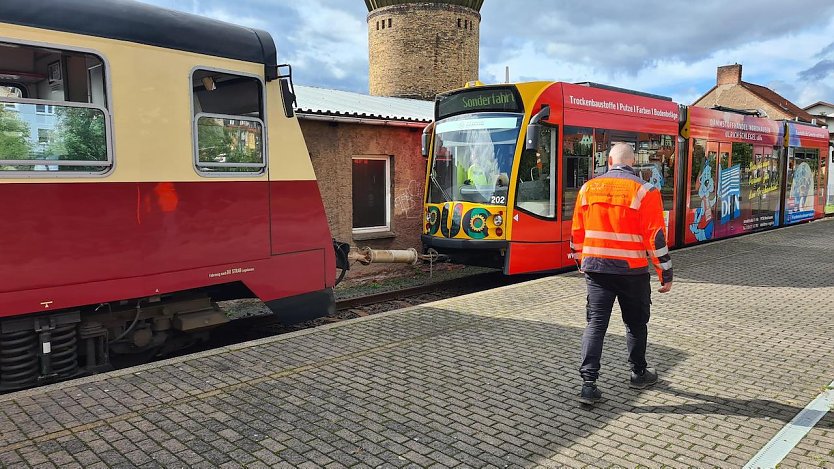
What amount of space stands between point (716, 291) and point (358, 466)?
7.18m

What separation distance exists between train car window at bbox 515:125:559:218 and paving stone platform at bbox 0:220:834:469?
2.78 meters

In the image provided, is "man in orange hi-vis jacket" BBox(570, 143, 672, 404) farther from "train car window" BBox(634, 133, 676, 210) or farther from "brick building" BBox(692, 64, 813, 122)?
"brick building" BBox(692, 64, 813, 122)

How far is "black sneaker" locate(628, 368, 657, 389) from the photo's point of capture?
5007mm

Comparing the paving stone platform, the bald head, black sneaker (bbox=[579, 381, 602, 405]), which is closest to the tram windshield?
the paving stone platform

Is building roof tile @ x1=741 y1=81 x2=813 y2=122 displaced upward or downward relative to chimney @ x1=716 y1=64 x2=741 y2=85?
downward

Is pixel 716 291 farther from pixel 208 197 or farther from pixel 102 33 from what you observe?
pixel 102 33

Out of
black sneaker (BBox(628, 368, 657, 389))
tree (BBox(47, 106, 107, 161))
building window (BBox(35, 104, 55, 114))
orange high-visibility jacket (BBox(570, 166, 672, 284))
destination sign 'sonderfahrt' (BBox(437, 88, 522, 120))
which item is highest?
destination sign 'sonderfahrt' (BBox(437, 88, 522, 120))

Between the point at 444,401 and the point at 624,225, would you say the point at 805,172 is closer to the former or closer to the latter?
the point at 624,225

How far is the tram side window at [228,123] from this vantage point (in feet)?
18.5

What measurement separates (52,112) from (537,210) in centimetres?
700

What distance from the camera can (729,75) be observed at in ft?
163

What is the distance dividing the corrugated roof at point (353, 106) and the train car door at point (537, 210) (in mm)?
3521

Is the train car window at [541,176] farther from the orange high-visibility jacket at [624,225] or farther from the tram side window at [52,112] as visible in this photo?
the tram side window at [52,112]

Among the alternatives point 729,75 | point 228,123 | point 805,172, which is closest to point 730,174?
point 805,172
